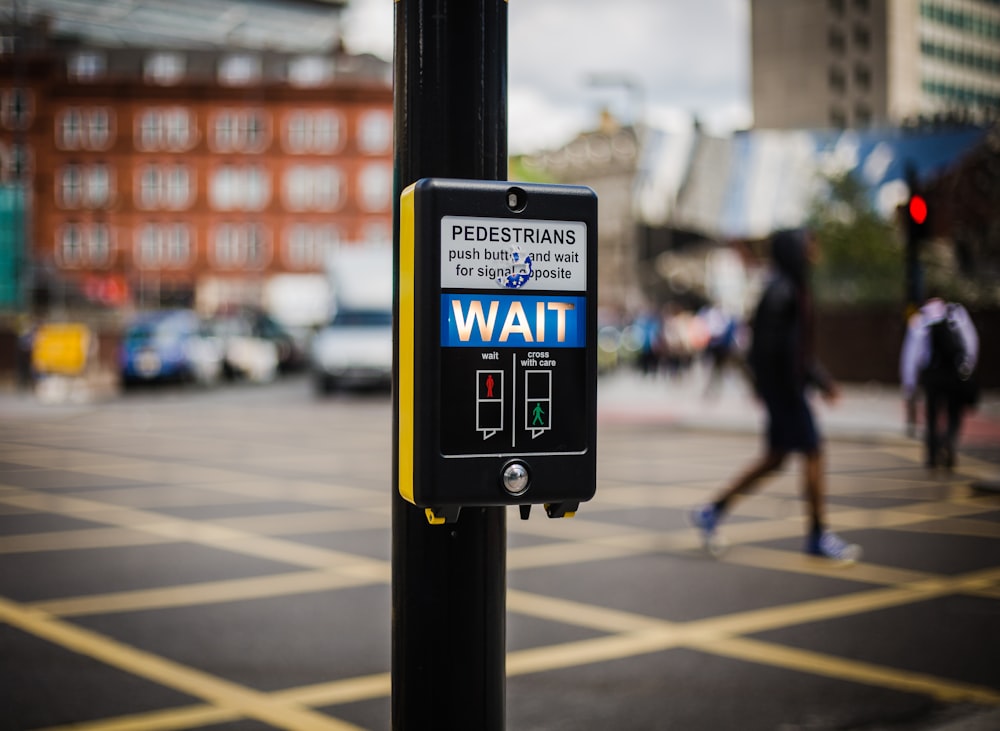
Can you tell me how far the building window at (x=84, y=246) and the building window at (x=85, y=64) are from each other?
784 centimetres

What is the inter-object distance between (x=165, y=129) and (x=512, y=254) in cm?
7061

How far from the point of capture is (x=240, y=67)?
232ft

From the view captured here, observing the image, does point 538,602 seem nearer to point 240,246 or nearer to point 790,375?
point 790,375

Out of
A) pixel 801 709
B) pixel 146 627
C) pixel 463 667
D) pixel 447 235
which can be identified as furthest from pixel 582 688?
pixel 447 235

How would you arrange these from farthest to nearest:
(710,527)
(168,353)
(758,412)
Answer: (168,353) < (758,412) < (710,527)

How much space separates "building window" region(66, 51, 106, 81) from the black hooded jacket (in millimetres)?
67367

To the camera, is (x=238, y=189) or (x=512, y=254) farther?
(x=238, y=189)

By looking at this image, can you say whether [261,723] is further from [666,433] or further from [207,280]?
[207,280]

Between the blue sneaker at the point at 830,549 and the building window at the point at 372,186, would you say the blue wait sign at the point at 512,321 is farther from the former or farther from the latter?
the building window at the point at 372,186

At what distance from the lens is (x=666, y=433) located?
17922mm

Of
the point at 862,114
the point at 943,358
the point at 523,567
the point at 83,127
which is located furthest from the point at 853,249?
the point at 862,114

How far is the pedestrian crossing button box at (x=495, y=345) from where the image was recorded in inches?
88.8

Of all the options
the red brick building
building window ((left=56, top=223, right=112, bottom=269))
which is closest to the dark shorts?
the red brick building

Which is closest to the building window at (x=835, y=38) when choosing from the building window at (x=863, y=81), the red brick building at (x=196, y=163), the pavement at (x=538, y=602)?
the pavement at (x=538, y=602)
